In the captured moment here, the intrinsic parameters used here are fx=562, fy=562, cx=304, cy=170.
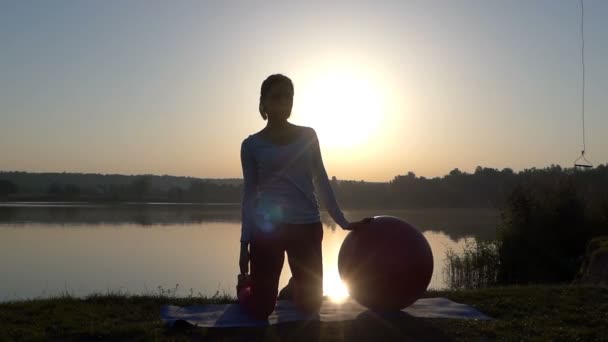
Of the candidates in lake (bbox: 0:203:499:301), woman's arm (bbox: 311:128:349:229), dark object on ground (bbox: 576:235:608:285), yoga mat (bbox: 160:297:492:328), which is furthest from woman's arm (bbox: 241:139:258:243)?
dark object on ground (bbox: 576:235:608:285)

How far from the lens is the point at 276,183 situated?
487cm

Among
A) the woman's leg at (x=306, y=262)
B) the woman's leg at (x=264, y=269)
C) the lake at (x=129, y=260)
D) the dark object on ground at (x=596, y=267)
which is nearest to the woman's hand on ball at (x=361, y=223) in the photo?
the woman's leg at (x=306, y=262)

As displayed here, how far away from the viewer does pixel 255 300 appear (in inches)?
199

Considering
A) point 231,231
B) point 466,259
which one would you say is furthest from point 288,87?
point 231,231

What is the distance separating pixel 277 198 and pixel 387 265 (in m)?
1.20

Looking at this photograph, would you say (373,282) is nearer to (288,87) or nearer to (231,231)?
(288,87)

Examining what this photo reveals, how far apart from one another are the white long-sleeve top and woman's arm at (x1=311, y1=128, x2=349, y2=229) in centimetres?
3

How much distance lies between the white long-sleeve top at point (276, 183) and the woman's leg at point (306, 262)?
0.11 meters

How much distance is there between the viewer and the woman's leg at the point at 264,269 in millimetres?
4949

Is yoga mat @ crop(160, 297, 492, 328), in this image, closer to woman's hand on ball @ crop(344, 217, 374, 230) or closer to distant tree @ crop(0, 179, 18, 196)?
woman's hand on ball @ crop(344, 217, 374, 230)

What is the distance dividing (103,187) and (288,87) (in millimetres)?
73387

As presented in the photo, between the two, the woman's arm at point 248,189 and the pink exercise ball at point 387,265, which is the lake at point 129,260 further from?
the woman's arm at point 248,189

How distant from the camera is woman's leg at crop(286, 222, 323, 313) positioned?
16.3 ft

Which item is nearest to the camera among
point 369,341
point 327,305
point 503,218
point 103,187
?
point 369,341
